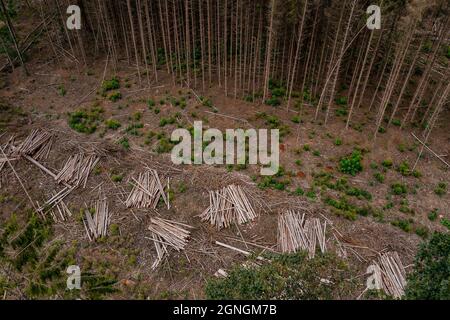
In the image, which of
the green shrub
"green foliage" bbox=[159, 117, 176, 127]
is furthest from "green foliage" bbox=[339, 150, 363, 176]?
"green foliage" bbox=[159, 117, 176, 127]

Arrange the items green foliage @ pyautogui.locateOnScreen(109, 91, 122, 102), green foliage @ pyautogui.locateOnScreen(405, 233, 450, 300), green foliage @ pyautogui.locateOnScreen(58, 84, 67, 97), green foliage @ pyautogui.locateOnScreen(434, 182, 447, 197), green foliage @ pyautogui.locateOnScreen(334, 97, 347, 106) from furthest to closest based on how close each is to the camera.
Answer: green foliage @ pyautogui.locateOnScreen(58, 84, 67, 97), green foliage @ pyautogui.locateOnScreen(109, 91, 122, 102), green foliage @ pyautogui.locateOnScreen(334, 97, 347, 106), green foliage @ pyautogui.locateOnScreen(434, 182, 447, 197), green foliage @ pyautogui.locateOnScreen(405, 233, 450, 300)

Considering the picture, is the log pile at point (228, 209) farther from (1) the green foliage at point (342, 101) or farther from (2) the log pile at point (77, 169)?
(1) the green foliage at point (342, 101)

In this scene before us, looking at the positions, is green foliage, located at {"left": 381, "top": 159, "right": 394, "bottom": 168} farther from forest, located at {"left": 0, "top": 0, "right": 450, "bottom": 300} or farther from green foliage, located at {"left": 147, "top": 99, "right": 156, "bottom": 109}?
green foliage, located at {"left": 147, "top": 99, "right": 156, "bottom": 109}

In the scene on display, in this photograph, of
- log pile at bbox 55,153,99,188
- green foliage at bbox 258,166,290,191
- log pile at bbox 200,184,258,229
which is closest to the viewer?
log pile at bbox 200,184,258,229

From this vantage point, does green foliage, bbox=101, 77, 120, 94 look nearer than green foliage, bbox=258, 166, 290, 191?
No

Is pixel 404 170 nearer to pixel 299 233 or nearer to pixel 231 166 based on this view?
pixel 299 233

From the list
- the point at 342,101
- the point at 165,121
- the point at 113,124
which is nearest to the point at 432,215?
the point at 342,101

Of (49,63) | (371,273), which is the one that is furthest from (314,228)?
(49,63)
